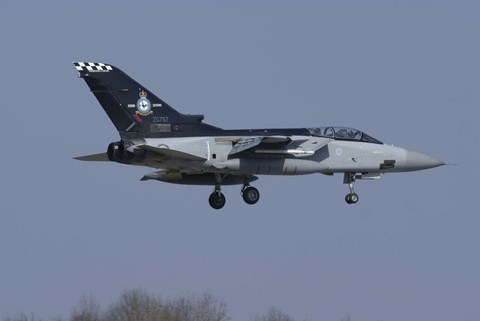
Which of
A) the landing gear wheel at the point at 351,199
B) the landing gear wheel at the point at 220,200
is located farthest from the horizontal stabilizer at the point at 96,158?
the landing gear wheel at the point at 351,199

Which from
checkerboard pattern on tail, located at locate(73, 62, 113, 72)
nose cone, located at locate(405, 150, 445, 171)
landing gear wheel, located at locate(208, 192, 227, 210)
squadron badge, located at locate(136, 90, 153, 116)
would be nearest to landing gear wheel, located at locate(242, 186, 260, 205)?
landing gear wheel, located at locate(208, 192, 227, 210)

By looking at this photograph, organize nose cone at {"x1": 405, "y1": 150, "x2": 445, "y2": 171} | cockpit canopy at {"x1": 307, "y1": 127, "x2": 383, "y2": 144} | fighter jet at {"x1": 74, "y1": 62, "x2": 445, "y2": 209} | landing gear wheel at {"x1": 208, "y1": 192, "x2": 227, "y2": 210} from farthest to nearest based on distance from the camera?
1. nose cone at {"x1": 405, "y1": 150, "x2": 445, "y2": 171}
2. landing gear wheel at {"x1": 208, "y1": 192, "x2": 227, "y2": 210}
3. cockpit canopy at {"x1": 307, "y1": 127, "x2": 383, "y2": 144}
4. fighter jet at {"x1": 74, "y1": 62, "x2": 445, "y2": 209}

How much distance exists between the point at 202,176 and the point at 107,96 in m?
5.68

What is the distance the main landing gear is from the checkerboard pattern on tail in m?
6.13

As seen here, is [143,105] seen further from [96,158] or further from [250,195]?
[250,195]

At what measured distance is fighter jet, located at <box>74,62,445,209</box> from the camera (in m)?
60.6

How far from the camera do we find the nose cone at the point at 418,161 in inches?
2557

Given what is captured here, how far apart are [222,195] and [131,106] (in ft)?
18.5

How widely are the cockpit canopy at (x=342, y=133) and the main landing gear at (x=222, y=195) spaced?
2.95 meters

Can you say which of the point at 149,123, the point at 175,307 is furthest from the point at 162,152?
the point at 175,307

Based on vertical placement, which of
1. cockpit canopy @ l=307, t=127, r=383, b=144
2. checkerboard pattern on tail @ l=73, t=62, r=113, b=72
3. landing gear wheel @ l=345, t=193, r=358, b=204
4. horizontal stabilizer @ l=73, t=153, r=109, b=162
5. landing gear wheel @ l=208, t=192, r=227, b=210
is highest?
checkerboard pattern on tail @ l=73, t=62, r=113, b=72

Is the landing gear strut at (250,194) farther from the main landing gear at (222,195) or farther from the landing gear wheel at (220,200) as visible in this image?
the landing gear wheel at (220,200)

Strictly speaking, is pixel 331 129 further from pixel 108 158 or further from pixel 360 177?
pixel 108 158

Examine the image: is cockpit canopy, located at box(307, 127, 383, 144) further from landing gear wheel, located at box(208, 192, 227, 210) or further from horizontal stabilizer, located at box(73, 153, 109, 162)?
horizontal stabilizer, located at box(73, 153, 109, 162)
